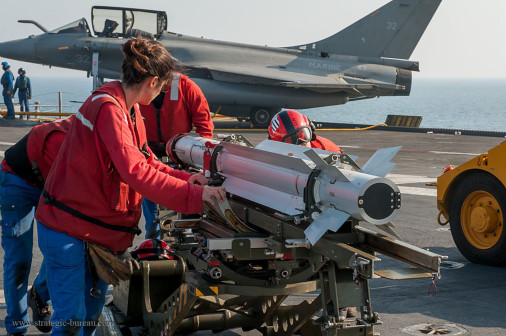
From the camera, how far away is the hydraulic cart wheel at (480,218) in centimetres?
768

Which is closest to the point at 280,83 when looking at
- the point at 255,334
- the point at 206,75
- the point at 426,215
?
the point at 206,75

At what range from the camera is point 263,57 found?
30047mm

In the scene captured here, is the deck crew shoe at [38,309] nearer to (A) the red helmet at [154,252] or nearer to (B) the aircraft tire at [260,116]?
(A) the red helmet at [154,252]

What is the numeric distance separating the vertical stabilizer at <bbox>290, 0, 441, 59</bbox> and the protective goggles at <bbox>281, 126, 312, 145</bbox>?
1021 inches

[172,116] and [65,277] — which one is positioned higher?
[172,116]

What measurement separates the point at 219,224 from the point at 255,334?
140cm

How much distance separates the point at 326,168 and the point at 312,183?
0.42 ft

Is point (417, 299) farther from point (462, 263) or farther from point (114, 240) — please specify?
point (114, 240)

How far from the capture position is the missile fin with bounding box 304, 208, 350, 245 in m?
3.78

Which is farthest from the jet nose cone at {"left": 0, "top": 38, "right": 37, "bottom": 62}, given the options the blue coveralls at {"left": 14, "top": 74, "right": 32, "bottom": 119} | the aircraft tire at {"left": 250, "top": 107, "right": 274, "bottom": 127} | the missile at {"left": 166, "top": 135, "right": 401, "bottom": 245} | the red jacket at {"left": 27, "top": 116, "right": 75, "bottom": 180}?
the missile at {"left": 166, "top": 135, "right": 401, "bottom": 245}

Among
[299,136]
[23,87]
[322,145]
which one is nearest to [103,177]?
[299,136]

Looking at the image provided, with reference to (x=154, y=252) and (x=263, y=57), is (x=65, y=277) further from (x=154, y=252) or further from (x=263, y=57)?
(x=263, y=57)

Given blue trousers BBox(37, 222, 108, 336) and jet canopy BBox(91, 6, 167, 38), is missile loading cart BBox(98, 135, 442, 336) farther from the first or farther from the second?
jet canopy BBox(91, 6, 167, 38)

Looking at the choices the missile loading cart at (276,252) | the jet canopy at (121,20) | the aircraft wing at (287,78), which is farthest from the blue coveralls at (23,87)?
the missile loading cart at (276,252)
